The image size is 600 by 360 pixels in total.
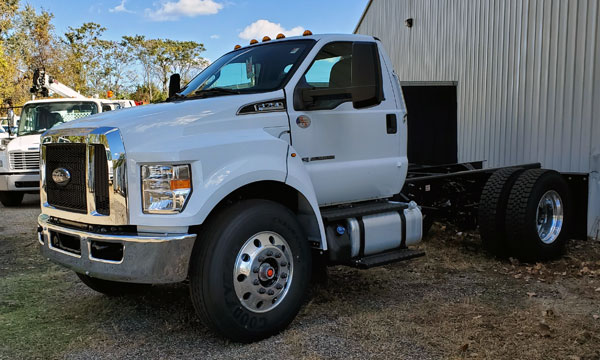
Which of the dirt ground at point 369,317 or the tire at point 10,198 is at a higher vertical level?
the tire at point 10,198

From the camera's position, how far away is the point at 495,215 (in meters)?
6.35

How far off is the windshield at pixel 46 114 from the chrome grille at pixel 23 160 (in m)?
0.85

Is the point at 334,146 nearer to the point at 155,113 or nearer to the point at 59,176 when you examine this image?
the point at 155,113

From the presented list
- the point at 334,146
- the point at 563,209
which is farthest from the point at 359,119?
Result: the point at 563,209

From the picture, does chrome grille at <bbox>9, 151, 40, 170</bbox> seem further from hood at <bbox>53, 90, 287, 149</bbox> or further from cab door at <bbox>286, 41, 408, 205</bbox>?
cab door at <bbox>286, 41, 408, 205</bbox>

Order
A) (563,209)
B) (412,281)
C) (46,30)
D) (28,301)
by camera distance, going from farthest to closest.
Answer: (46,30) → (563,209) → (412,281) → (28,301)

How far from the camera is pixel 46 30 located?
32.1 meters

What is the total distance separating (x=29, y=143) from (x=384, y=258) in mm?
9429

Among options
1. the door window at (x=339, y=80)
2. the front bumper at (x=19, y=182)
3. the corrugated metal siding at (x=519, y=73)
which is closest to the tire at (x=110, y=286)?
the door window at (x=339, y=80)

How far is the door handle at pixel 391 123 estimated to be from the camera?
17.0 feet

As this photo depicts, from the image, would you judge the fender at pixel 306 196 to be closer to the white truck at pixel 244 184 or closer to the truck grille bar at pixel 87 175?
the white truck at pixel 244 184

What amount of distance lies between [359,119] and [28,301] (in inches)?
136

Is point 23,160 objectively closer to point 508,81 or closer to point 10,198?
point 10,198

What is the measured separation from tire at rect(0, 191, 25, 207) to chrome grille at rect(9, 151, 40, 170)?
0.60 m
